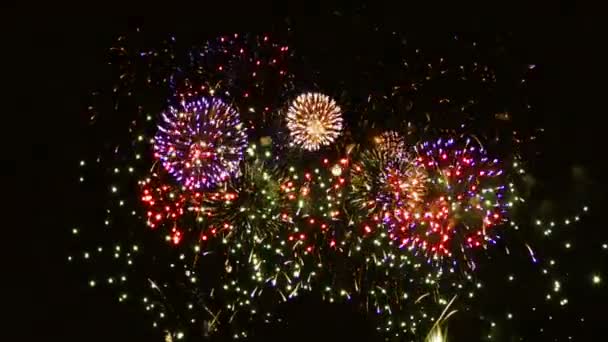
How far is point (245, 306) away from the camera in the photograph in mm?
4188

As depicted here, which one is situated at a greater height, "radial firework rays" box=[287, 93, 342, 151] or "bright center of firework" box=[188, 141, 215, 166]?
"radial firework rays" box=[287, 93, 342, 151]

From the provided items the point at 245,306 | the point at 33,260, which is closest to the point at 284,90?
the point at 245,306

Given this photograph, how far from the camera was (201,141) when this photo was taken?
360 cm

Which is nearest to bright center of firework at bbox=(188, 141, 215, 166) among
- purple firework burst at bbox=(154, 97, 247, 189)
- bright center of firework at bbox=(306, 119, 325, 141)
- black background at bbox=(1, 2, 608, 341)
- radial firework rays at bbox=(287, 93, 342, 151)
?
purple firework burst at bbox=(154, 97, 247, 189)

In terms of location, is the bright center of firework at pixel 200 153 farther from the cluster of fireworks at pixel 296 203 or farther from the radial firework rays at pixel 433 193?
the radial firework rays at pixel 433 193

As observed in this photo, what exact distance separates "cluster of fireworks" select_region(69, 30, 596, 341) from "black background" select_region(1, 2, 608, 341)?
15.9 inches

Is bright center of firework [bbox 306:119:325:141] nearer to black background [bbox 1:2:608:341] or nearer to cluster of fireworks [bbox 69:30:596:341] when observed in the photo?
cluster of fireworks [bbox 69:30:596:341]

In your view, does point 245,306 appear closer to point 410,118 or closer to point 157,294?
point 157,294

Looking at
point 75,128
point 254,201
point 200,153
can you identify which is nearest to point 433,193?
point 254,201

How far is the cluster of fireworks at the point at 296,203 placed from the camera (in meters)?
3.74

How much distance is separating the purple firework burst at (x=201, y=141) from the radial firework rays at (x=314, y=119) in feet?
1.28

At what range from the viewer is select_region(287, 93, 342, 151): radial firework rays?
367 cm

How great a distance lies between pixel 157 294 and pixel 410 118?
2.48 meters

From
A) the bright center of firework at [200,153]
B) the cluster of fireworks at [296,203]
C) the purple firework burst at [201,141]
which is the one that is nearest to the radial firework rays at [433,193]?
the cluster of fireworks at [296,203]
